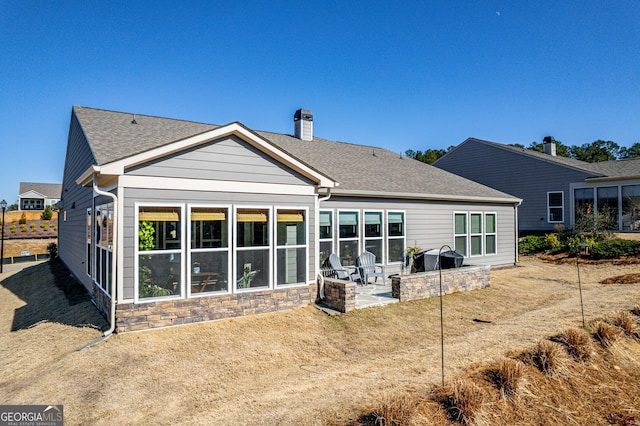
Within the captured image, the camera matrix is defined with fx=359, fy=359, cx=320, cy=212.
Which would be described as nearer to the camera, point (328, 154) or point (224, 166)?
point (224, 166)

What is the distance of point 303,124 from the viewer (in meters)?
15.0

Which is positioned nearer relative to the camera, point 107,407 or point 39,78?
point 107,407

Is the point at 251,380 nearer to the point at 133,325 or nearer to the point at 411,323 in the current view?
the point at 133,325

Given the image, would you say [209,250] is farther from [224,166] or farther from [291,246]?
[291,246]

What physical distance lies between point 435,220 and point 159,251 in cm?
924

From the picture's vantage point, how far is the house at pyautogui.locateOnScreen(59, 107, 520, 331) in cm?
645

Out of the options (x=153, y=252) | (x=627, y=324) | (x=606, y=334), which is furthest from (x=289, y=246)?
(x=627, y=324)

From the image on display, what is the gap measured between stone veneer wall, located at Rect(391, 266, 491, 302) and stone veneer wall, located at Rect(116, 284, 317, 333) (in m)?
2.26

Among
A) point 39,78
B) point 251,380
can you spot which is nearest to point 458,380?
point 251,380

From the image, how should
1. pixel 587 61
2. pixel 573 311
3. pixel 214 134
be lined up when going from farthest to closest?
pixel 587 61
pixel 573 311
pixel 214 134

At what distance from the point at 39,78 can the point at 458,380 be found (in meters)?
15.6

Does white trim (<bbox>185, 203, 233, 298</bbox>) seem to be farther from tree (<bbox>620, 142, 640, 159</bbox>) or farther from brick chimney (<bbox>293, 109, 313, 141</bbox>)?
tree (<bbox>620, 142, 640, 159</bbox>)

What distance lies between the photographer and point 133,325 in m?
6.34

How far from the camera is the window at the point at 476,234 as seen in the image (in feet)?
45.1
